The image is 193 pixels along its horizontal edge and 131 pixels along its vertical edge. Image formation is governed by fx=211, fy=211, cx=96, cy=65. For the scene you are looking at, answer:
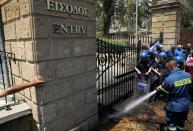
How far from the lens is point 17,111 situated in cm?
374

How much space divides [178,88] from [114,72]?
2.60 meters

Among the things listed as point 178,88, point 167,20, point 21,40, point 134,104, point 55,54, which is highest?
point 167,20

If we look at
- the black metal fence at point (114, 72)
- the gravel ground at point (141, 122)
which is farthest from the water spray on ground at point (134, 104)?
the black metal fence at point (114, 72)

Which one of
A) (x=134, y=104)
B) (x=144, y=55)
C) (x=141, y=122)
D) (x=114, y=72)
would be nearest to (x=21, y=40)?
(x=114, y=72)

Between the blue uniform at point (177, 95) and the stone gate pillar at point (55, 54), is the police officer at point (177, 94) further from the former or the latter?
the stone gate pillar at point (55, 54)

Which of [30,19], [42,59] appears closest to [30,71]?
[42,59]

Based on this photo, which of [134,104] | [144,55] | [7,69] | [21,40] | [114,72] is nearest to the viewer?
[21,40]

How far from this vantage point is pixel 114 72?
6.90m

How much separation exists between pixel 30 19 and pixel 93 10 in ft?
5.72

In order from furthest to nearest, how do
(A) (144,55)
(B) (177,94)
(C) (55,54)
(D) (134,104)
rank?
(A) (144,55) → (D) (134,104) → (B) (177,94) → (C) (55,54)

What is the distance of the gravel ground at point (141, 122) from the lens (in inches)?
214

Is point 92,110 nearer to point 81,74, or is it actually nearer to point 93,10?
point 81,74

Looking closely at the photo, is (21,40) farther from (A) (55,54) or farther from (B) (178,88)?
(B) (178,88)

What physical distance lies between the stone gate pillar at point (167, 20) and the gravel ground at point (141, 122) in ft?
15.7
